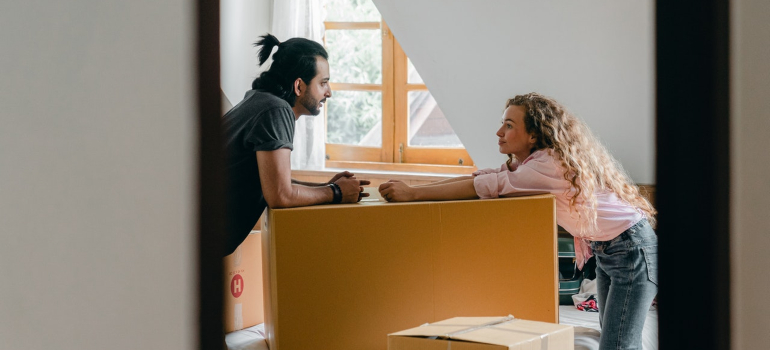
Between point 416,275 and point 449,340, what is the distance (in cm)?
34

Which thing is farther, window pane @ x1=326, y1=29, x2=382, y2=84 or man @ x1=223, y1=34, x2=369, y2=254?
window pane @ x1=326, y1=29, x2=382, y2=84

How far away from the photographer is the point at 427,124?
12.4ft

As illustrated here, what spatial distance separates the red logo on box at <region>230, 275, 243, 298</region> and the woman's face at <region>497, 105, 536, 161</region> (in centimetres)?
85

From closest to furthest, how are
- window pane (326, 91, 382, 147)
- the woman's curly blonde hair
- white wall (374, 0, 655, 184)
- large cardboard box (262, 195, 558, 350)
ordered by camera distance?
1. large cardboard box (262, 195, 558, 350)
2. the woman's curly blonde hair
3. white wall (374, 0, 655, 184)
4. window pane (326, 91, 382, 147)

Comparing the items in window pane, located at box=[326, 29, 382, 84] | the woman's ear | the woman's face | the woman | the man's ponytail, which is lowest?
the woman

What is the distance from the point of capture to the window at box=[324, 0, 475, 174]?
3717mm

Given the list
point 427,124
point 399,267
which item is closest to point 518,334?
point 399,267

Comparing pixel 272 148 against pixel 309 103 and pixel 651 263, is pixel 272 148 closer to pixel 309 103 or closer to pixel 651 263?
pixel 309 103

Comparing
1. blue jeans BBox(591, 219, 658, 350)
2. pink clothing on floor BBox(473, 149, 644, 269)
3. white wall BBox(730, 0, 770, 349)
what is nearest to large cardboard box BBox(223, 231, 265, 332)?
pink clothing on floor BBox(473, 149, 644, 269)

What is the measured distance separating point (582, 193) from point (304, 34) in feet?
7.42

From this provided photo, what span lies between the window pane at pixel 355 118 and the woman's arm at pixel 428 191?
2145 mm

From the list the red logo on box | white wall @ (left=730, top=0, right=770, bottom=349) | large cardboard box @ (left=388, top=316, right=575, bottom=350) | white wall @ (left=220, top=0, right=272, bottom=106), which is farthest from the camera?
white wall @ (left=220, top=0, right=272, bottom=106)

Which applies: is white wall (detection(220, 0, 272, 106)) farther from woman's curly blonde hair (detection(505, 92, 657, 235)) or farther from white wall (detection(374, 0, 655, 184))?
woman's curly blonde hair (detection(505, 92, 657, 235))

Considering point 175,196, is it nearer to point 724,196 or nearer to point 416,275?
point 416,275
